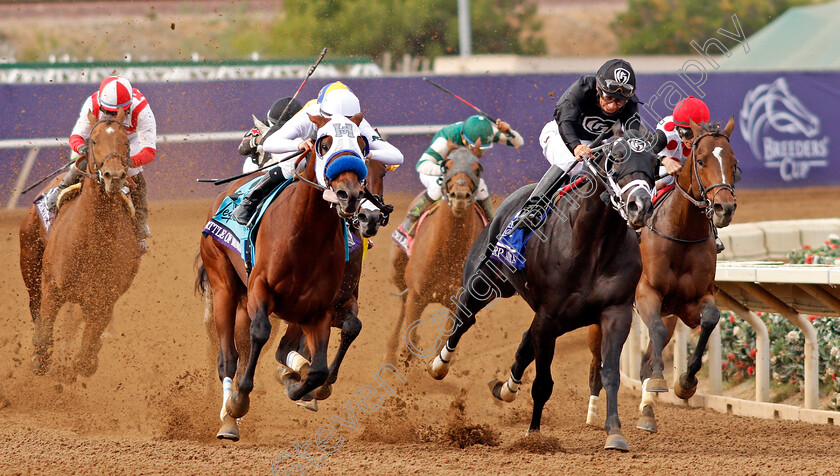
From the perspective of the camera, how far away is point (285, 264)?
584 cm

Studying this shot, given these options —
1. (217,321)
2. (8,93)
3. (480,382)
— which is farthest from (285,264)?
(8,93)

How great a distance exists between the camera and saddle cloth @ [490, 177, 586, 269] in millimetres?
6469

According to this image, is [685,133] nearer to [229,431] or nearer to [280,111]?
[280,111]

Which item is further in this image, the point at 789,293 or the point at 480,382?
the point at 480,382

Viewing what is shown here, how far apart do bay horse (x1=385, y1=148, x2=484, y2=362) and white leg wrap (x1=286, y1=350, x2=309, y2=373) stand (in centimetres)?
239

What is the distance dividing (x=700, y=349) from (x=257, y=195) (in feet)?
Result: 10.3

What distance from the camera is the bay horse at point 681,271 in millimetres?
6680

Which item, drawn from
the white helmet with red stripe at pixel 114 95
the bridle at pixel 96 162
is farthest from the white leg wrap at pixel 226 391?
the white helmet with red stripe at pixel 114 95

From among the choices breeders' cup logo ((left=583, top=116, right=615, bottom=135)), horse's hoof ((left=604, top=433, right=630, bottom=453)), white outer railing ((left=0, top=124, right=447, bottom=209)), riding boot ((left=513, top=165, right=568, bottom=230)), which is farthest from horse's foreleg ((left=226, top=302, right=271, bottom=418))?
white outer railing ((left=0, top=124, right=447, bottom=209))

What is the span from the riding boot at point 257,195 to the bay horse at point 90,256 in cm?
173

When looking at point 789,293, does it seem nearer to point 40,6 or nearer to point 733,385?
point 733,385

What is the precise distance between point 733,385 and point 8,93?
10920mm

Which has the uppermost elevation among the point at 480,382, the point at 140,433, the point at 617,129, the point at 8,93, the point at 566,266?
the point at 8,93

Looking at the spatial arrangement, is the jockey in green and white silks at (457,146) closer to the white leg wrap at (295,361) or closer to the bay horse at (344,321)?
the bay horse at (344,321)
